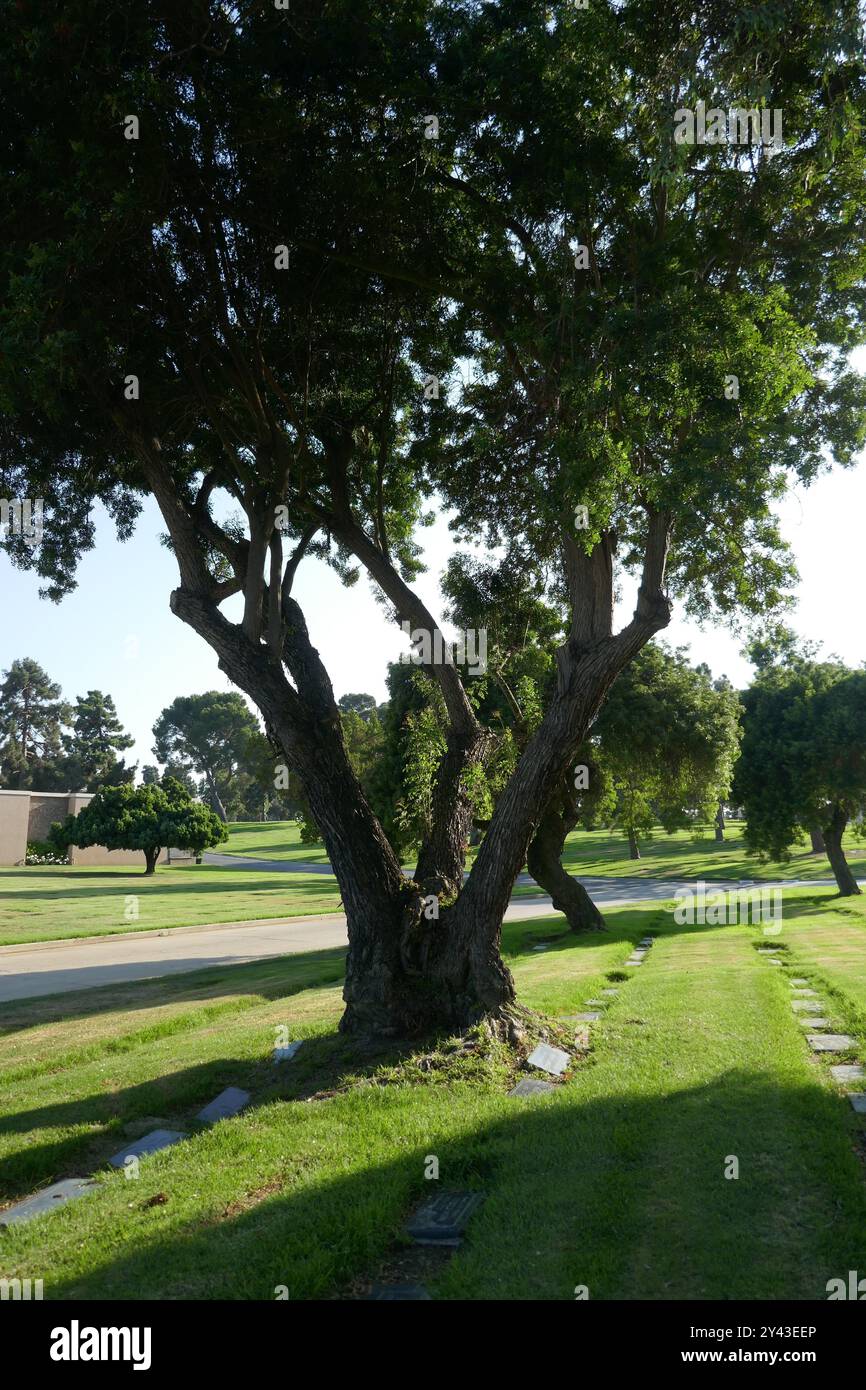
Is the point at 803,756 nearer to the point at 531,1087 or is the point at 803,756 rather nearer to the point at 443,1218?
the point at 531,1087

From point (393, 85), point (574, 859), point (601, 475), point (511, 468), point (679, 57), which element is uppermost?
point (393, 85)

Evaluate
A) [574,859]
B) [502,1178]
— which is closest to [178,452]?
[502,1178]

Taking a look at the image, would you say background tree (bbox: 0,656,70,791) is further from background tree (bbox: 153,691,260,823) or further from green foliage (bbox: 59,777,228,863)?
green foliage (bbox: 59,777,228,863)

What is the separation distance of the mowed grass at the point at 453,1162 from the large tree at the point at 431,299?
1.49 m

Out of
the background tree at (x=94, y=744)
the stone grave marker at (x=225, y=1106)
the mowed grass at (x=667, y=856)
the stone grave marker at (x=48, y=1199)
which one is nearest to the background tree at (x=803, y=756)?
the mowed grass at (x=667, y=856)

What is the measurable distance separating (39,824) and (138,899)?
1088 inches

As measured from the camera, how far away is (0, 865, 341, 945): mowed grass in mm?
23109

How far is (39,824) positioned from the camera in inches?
2201

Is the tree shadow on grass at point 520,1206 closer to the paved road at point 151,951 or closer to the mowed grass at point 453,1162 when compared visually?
the mowed grass at point 453,1162

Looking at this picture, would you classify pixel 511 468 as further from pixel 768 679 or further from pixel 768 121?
pixel 768 679

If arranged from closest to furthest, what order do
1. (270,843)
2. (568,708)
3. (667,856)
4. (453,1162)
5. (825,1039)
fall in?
(453,1162) < (825,1039) < (568,708) < (667,856) < (270,843)

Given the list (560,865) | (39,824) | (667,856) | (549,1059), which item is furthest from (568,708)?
(39,824)
